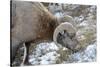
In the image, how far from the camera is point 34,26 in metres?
2.20

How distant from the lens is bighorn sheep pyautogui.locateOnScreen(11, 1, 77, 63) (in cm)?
212

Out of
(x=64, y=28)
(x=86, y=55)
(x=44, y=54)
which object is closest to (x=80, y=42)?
(x=86, y=55)

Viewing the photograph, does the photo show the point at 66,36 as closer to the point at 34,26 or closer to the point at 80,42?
the point at 80,42

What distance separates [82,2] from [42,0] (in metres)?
0.58

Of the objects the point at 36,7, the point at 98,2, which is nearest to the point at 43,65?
the point at 36,7

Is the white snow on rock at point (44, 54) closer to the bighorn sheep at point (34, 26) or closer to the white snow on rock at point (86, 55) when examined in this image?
the bighorn sheep at point (34, 26)

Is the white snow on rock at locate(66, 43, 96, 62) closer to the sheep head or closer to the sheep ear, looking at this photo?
the sheep head

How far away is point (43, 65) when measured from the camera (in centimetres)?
223

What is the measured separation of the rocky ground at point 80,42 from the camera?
222 cm

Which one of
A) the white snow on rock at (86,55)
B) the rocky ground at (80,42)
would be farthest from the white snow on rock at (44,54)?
the white snow on rock at (86,55)

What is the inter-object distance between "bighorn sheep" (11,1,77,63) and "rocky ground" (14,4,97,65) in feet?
Result: 0.28

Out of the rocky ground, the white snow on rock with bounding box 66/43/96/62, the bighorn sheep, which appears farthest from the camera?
the white snow on rock with bounding box 66/43/96/62

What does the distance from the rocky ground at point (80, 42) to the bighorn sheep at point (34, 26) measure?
9cm

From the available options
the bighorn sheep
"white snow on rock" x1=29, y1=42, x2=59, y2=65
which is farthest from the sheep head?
"white snow on rock" x1=29, y1=42, x2=59, y2=65
